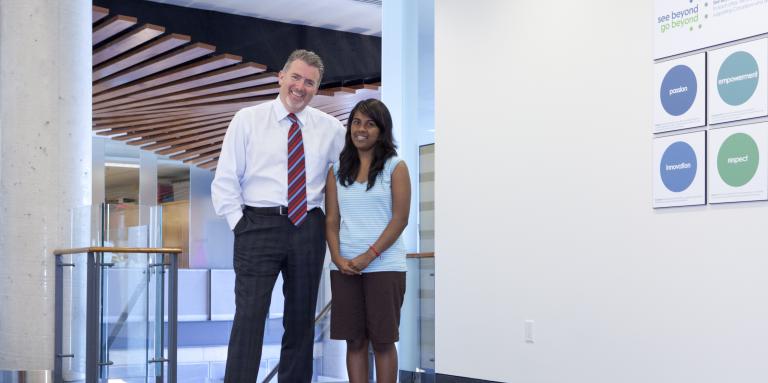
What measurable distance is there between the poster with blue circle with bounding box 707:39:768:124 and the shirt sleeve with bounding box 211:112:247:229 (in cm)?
188

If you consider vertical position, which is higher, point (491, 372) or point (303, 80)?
point (303, 80)

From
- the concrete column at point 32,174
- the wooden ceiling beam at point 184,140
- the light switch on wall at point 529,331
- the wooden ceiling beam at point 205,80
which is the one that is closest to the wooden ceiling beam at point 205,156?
the wooden ceiling beam at point 184,140

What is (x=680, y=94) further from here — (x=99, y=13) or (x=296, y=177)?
(x=99, y=13)

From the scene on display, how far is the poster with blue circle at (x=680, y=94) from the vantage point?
3.73 metres

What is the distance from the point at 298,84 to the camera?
382 centimetres

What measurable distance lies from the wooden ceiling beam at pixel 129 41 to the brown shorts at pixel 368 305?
20.5ft

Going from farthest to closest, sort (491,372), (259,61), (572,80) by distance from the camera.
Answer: (259,61) → (491,372) → (572,80)

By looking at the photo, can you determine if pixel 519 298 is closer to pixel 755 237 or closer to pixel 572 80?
pixel 572 80

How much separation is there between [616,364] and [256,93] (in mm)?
8921

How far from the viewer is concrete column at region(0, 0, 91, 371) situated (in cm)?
609

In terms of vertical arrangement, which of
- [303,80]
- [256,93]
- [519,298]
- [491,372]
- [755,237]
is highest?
[256,93]

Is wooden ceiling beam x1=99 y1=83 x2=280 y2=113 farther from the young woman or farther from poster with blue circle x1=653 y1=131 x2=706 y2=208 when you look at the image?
poster with blue circle x1=653 y1=131 x2=706 y2=208

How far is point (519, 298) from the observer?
4.62 metres

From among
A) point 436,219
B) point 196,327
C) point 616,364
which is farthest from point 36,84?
point 196,327
